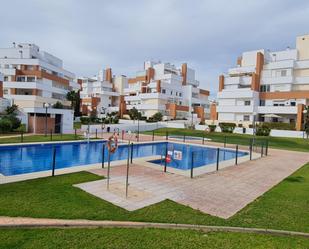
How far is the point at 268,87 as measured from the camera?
4622 cm

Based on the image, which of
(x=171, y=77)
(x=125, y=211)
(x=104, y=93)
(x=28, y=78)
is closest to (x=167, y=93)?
(x=171, y=77)

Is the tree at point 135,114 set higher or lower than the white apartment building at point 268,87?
lower

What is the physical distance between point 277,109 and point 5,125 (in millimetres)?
41002

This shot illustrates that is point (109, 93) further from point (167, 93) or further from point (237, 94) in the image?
→ point (237, 94)

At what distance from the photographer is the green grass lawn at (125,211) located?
5.75 meters

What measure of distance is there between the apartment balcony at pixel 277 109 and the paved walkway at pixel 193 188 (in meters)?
31.5

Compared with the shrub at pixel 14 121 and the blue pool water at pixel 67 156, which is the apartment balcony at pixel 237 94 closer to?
the blue pool water at pixel 67 156

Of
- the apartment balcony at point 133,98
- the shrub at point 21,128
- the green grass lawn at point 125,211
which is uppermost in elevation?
the apartment balcony at point 133,98

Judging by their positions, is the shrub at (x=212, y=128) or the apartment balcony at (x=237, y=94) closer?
the shrub at (x=212, y=128)

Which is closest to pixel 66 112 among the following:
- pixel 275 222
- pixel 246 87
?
pixel 275 222

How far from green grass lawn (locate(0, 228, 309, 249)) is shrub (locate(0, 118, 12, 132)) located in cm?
2401

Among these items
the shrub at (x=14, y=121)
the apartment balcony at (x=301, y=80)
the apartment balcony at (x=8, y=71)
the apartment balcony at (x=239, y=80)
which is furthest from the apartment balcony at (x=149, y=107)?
the shrub at (x=14, y=121)

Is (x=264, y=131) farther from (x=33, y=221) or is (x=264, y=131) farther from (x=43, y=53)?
(x=43, y=53)

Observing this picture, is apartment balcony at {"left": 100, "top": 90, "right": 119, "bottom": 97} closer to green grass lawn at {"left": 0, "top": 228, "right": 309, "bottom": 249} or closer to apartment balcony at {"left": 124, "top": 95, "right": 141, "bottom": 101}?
apartment balcony at {"left": 124, "top": 95, "right": 141, "bottom": 101}
